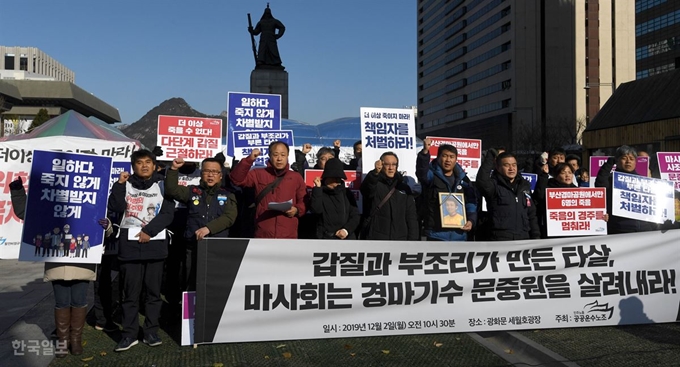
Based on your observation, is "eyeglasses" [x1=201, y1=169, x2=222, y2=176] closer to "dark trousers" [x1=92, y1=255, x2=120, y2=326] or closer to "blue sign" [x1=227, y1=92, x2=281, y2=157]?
"dark trousers" [x1=92, y1=255, x2=120, y2=326]

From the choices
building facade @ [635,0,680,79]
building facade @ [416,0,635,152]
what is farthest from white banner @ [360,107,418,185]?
building facade @ [635,0,680,79]

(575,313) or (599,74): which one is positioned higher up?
(599,74)

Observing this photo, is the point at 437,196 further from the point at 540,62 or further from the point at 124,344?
the point at 540,62

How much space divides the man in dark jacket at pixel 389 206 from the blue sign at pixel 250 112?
340 cm

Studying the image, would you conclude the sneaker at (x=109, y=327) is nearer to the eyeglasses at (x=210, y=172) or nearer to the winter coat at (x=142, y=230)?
the winter coat at (x=142, y=230)

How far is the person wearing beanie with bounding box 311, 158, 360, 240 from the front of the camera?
247 inches

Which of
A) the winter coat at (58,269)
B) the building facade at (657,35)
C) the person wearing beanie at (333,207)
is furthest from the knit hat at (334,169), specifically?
the building facade at (657,35)

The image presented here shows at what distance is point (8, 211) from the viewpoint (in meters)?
8.78

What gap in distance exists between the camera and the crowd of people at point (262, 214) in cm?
558

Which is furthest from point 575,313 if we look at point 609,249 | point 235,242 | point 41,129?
point 41,129

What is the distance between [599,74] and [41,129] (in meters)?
74.2

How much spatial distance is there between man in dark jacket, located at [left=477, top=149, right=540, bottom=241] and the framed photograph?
1.01 feet

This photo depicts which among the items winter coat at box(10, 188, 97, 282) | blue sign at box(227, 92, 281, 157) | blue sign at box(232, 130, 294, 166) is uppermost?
blue sign at box(227, 92, 281, 157)

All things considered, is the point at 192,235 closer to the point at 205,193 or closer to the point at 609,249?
the point at 205,193
